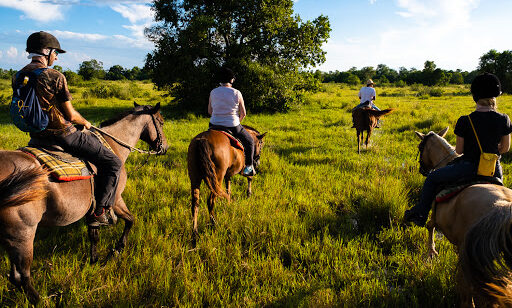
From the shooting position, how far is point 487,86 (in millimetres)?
2803

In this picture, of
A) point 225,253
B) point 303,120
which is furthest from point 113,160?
point 303,120

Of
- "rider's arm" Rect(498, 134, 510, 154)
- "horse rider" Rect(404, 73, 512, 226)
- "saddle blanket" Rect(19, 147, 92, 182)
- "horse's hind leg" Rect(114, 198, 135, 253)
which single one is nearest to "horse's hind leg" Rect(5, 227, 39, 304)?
"saddle blanket" Rect(19, 147, 92, 182)

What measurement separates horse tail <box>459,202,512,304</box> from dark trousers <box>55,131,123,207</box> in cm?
391

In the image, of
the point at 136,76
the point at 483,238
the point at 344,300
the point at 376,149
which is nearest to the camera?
the point at 483,238

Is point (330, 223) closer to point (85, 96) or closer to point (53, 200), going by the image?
point (53, 200)

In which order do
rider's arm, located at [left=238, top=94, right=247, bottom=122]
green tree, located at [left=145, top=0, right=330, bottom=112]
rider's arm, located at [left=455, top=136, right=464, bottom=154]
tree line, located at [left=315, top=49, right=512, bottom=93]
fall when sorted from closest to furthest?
rider's arm, located at [left=455, top=136, right=464, bottom=154] < rider's arm, located at [left=238, top=94, right=247, bottom=122] < green tree, located at [left=145, top=0, right=330, bottom=112] < tree line, located at [left=315, top=49, right=512, bottom=93]

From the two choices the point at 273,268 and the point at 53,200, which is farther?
the point at 273,268

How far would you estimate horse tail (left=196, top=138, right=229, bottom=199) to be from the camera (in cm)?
409

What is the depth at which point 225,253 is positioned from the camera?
347cm

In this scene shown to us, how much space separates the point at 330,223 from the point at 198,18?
14105 millimetres

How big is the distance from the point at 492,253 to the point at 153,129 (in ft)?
15.4

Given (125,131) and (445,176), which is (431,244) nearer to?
(445,176)

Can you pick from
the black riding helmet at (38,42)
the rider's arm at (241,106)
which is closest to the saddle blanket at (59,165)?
the black riding helmet at (38,42)

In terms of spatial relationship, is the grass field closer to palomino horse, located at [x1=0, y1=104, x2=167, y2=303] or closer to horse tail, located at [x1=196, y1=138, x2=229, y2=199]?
palomino horse, located at [x1=0, y1=104, x2=167, y2=303]
